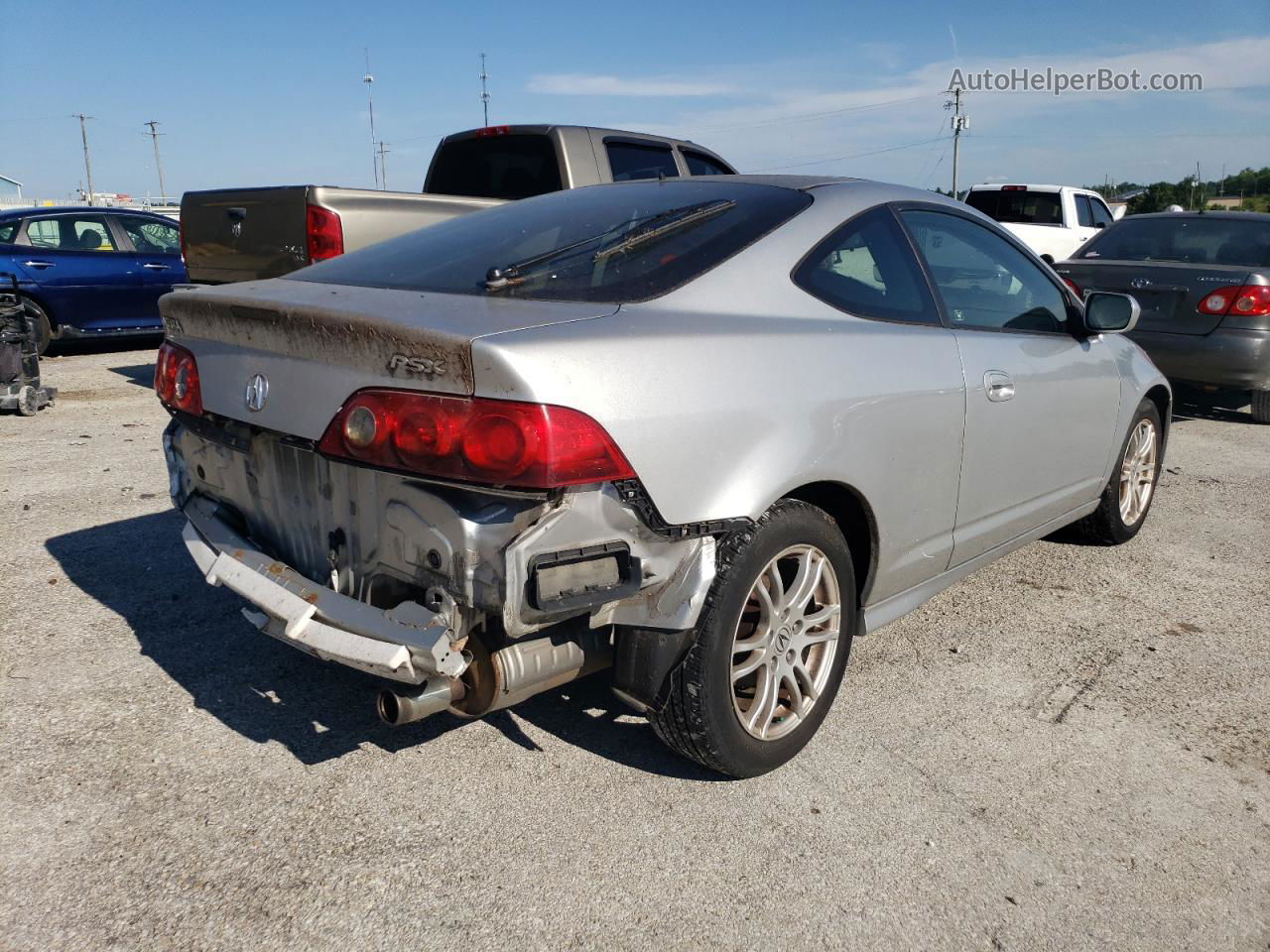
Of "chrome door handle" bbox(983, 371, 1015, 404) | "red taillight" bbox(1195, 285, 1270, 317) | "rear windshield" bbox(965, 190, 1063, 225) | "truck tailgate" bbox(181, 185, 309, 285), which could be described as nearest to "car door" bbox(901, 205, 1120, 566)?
"chrome door handle" bbox(983, 371, 1015, 404)

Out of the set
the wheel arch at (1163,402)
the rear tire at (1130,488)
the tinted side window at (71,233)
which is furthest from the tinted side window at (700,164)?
the tinted side window at (71,233)

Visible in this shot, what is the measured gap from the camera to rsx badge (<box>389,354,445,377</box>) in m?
2.18

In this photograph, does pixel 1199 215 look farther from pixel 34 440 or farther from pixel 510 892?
pixel 34 440

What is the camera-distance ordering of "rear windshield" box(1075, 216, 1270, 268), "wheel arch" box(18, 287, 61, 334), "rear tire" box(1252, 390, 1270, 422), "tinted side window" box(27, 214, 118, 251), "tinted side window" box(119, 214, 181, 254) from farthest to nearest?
"tinted side window" box(119, 214, 181, 254)
"tinted side window" box(27, 214, 118, 251)
"wheel arch" box(18, 287, 61, 334)
"rear tire" box(1252, 390, 1270, 422)
"rear windshield" box(1075, 216, 1270, 268)

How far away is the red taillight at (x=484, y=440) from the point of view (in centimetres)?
210

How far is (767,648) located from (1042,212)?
14.9 meters

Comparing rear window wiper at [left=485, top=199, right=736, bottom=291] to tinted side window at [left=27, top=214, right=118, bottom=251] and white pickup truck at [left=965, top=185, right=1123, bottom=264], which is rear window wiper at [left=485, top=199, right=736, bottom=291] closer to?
tinted side window at [left=27, top=214, right=118, bottom=251]

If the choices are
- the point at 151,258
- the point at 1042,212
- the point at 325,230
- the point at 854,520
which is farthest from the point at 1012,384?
the point at 1042,212

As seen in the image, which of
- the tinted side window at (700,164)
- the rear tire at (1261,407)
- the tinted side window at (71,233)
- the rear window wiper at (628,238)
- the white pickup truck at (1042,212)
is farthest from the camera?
the white pickup truck at (1042,212)

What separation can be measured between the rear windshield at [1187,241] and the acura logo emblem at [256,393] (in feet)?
24.6

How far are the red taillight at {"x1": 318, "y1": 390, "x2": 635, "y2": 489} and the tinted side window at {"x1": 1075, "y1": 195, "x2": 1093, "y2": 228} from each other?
1561cm

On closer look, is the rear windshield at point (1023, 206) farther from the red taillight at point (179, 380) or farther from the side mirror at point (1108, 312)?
the red taillight at point (179, 380)

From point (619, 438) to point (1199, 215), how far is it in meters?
7.75

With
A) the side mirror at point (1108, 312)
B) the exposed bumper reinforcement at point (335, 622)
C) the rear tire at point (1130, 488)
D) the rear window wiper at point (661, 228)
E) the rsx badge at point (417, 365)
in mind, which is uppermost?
the rear window wiper at point (661, 228)
